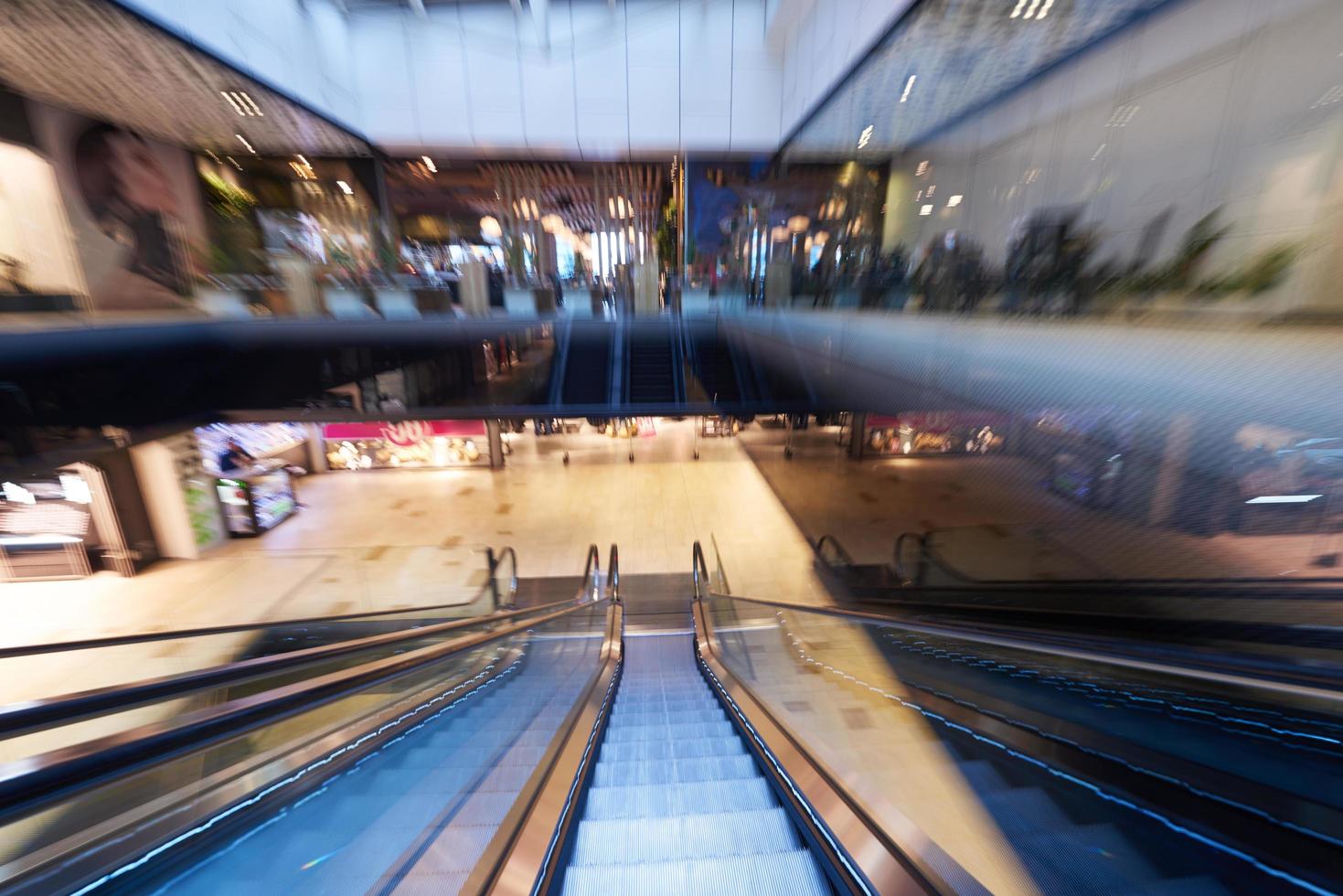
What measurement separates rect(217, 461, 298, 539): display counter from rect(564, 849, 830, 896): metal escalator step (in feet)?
33.8

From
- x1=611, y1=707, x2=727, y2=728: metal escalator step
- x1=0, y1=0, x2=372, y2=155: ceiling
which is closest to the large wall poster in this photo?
x1=0, y1=0, x2=372, y2=155: ceiling

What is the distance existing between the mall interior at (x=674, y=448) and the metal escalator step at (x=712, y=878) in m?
0.01

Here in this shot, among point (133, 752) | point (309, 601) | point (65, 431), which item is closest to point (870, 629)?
point (133, 752)

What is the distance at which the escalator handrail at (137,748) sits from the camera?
2.58 ft

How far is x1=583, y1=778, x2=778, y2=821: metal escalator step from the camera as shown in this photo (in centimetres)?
163

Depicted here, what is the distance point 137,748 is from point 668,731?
211 cm

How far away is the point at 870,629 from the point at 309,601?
23.7 feet

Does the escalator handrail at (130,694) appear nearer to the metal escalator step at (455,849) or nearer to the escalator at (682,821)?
the metal escalator step at (455,849)

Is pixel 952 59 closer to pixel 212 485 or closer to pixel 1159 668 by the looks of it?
pixel 1159 668

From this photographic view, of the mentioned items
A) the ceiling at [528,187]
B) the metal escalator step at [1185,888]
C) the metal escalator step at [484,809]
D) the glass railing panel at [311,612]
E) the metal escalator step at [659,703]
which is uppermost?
the ceiling at [528,187]

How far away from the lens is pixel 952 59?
440 centimetres

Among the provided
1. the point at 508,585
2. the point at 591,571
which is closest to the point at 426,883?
the point at 591,571

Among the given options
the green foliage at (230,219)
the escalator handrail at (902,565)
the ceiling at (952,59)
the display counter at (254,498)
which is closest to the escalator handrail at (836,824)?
the escalator handrail at (902,565)

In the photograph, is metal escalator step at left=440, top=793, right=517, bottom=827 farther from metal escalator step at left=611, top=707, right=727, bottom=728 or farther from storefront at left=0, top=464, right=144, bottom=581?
storefront at left=0, top=464, right=144, bottom=581
